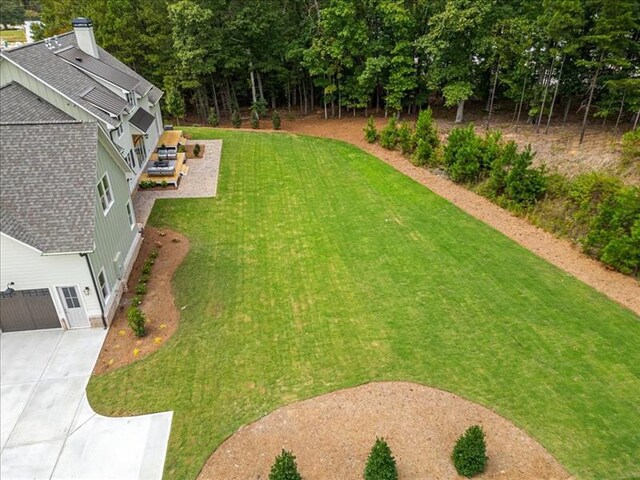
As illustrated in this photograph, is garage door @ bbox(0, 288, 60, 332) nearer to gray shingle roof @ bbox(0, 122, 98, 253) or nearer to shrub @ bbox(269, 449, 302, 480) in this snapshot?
gray shingle roof @ bbox(0, 122, 98, 253)

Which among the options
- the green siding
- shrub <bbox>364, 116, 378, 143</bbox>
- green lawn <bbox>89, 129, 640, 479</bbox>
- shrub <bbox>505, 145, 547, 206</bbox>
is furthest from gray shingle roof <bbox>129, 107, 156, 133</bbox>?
shrub <bbox>505, 145, 547, 206</bbox>

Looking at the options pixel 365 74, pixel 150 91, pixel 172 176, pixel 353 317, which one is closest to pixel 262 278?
pixel 353 317

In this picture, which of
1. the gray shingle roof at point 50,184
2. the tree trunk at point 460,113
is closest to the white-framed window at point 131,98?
Answer: the gray shingle roof at point 50,184

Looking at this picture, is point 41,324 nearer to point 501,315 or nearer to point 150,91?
point 501,315

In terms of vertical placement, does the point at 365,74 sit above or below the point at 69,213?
above

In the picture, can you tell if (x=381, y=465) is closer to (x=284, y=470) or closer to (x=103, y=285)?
(x=284, y=470)

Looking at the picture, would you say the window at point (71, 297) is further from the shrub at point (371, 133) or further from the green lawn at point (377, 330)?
the shrub at point (371, 133)
